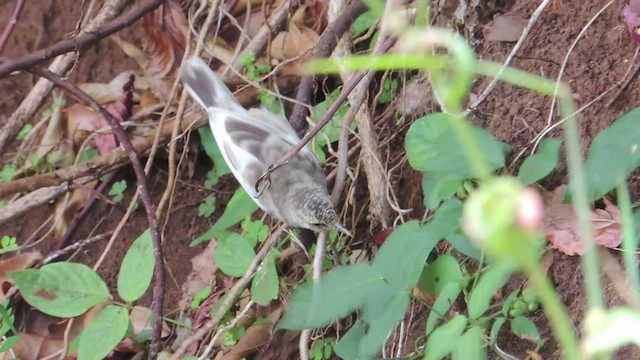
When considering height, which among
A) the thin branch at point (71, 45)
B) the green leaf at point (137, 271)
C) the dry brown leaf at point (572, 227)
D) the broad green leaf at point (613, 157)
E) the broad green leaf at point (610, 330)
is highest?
the broad green leaf at point (610, 330)

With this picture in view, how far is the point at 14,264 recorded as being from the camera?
10.9ft

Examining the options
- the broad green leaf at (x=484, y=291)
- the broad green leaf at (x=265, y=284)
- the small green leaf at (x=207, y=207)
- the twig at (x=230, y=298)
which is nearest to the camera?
the broad green leaf at (x=484, y=291)

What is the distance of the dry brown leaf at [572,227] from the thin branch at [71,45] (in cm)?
191

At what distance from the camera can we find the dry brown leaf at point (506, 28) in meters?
2.49

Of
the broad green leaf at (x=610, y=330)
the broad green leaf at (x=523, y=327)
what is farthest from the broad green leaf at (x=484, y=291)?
the broad green leaf at (x=610, y=330)

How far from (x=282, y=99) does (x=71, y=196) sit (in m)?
1.16

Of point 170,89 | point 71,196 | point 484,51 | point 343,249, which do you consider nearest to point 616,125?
point 484,51

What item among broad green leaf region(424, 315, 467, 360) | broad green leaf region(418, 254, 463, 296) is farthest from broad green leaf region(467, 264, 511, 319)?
broad green leaf region(418, 254, 463, 296)

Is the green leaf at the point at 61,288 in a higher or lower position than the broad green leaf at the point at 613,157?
lower

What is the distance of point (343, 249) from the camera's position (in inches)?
110

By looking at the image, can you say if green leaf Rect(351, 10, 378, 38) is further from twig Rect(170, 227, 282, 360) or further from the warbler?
twig Rect(170, 227, 282, 360)

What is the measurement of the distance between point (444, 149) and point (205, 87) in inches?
69.0

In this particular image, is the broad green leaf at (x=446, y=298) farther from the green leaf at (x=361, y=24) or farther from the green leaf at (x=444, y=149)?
the green leaf at (x=361, y=24)

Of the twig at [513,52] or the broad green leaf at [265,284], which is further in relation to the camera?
the broad green leaf at [265,284]
